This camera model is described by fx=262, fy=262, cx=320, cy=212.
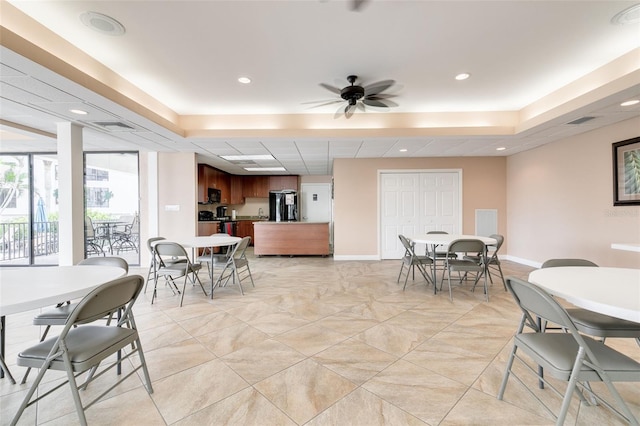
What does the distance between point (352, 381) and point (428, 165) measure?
18.1 ft

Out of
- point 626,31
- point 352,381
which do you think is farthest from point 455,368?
point 626,31

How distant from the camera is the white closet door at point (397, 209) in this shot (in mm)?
6305

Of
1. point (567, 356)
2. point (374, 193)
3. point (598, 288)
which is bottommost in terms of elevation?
point (567, 356)

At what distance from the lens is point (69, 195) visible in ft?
12.0

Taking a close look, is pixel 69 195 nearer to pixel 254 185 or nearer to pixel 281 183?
pixel 254 185

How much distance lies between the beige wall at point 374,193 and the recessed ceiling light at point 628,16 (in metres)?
3.93

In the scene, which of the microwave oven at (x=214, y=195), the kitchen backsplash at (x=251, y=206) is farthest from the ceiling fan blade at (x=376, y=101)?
the kitchen backsplash at (x=251, y=206)

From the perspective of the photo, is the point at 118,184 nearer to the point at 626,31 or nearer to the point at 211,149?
the point at 211,149

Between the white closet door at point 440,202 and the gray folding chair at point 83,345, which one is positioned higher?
the white closet door at point 440,202

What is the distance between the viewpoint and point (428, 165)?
6.23m

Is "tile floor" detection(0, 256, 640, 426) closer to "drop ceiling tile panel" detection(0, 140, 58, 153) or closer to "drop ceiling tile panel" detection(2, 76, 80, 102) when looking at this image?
"drop ceiling tile panel" detection(2, 76, 80, 102)

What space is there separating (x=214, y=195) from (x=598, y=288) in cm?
780

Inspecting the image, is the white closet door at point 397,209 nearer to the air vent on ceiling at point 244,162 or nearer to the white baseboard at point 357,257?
the white baseboard at point 357,257

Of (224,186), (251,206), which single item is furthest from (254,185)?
(224,186)
